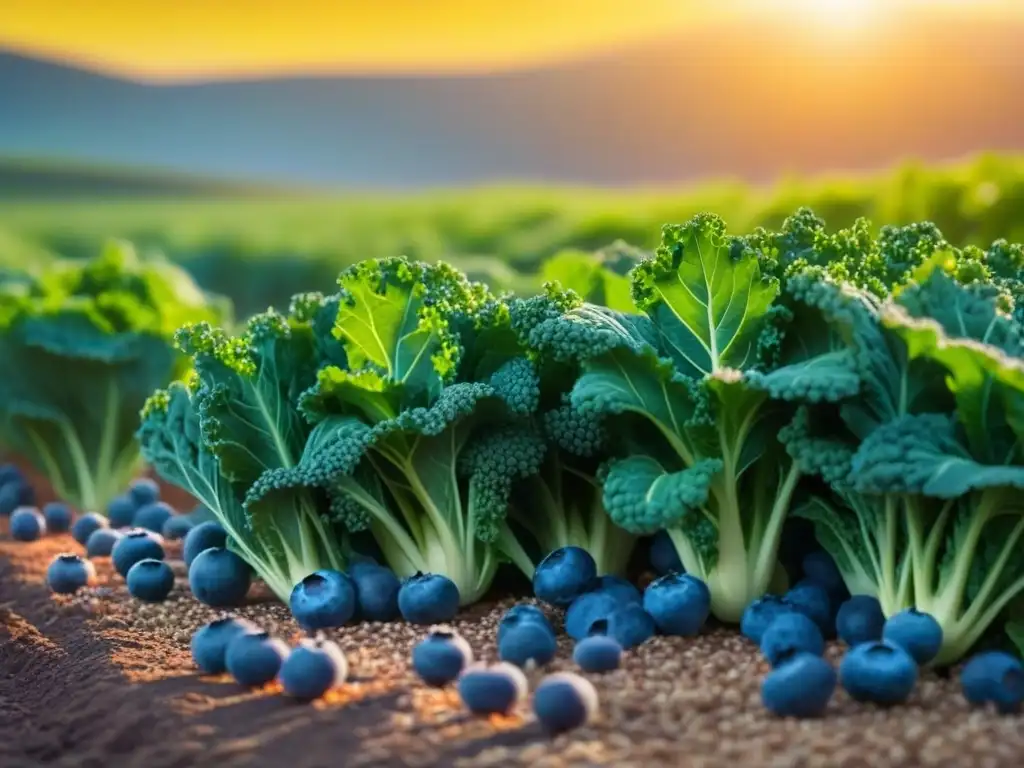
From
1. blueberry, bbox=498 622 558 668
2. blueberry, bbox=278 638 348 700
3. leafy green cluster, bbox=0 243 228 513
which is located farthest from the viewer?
leafy green cluster, bbox=0 243 228 513

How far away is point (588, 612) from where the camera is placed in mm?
3912

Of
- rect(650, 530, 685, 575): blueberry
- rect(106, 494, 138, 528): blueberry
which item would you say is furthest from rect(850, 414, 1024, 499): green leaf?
rect(106, 494, 138, 528): blueberry

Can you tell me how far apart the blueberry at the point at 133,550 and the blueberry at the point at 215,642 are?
1.49m

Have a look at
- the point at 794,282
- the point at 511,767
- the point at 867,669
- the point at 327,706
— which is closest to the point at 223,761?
the point at 327,706

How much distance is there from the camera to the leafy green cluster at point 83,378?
23.2 feet

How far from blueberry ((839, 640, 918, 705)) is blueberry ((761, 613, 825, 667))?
0.84 feet

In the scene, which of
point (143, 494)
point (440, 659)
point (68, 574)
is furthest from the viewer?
point (143, 494)

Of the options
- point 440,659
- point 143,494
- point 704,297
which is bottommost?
point 440,659

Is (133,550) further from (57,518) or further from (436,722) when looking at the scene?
(436,722)

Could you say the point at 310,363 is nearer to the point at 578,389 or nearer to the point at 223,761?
the point at 578,389

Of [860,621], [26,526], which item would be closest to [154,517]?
[26,526]

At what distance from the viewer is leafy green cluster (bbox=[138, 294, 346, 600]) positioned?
439cm

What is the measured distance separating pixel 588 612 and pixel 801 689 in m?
0.91

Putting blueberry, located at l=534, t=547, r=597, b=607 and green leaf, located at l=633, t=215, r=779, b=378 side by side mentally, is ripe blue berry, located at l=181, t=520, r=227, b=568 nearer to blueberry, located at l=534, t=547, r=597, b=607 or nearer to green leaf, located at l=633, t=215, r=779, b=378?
blueberry, located at l=534, t=547, r=597, b=607
